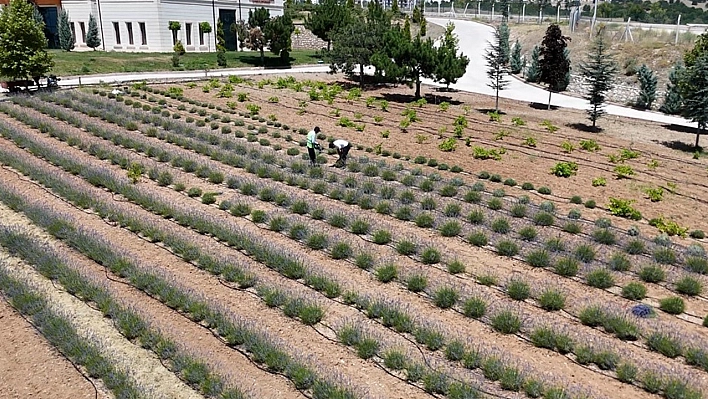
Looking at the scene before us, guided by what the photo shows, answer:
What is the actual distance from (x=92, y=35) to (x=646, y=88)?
43988 mm

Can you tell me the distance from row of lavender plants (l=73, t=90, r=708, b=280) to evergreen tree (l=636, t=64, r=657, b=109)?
68.8 feet

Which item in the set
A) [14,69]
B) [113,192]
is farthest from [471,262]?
[14,69]

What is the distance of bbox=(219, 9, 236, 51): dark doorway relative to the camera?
54.6 m

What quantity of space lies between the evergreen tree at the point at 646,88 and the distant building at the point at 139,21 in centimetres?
3715

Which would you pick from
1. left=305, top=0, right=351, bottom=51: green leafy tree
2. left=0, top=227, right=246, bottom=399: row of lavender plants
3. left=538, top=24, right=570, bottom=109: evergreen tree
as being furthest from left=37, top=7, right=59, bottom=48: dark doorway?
left=0, top=227, right=246, bottom=399: row of lavender plants

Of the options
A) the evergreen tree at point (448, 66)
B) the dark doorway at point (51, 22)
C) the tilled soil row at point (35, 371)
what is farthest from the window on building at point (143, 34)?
the tilled soil row at point (35, 371)

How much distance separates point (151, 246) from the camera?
1176 cm

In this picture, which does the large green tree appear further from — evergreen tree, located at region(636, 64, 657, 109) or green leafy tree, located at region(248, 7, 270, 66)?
evergreen tree, located at region(636, 64, 657, 109)

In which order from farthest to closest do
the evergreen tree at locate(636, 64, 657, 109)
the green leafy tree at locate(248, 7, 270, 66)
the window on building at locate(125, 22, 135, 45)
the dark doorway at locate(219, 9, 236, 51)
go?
the dark doorway at locate(219, 9, 236, 51) < the window on building at locate(125, 22, 135, 45) < the green leafy tree at locate(248, 7, 270, 66) < the evergreen tree at locate(636, 64, 657, 109)

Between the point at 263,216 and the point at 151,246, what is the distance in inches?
102

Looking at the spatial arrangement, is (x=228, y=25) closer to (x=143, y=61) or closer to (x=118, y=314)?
(x=143, y=61)

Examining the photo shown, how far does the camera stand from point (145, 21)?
49031 mm

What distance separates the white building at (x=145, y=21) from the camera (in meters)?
48.9

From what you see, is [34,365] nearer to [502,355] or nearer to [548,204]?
[502,355]
